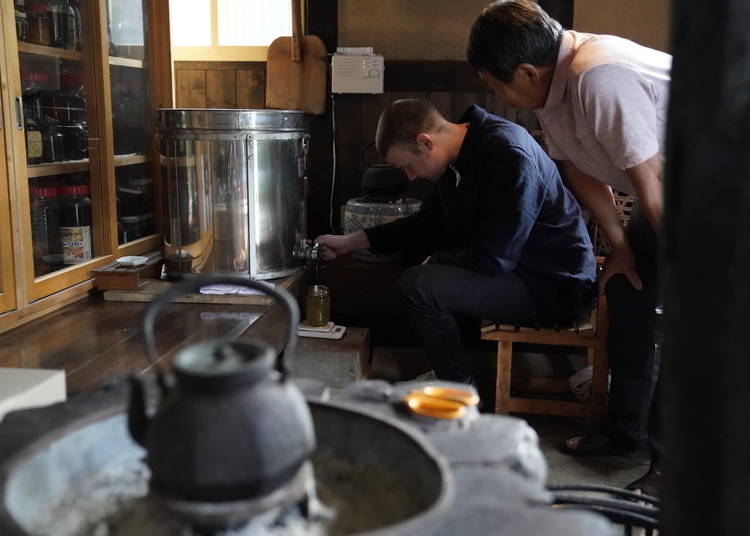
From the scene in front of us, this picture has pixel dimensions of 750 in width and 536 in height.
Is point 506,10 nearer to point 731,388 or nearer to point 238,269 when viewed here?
point 238,269

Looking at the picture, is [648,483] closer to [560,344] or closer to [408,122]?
[560,344]

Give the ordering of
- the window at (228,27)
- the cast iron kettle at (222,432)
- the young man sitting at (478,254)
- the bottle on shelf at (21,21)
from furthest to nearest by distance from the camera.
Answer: the window at (228,27) < the young man sitting at (478,254) < the bottle on shelf at (21,21) < the cast iron kettle at (222,432)

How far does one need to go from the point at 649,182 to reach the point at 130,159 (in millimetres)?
2327

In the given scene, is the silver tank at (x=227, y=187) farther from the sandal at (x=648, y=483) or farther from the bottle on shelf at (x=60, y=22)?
the sandal at (x=648, y=483)

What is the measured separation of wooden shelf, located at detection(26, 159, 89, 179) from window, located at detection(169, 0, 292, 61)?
5.18 ft

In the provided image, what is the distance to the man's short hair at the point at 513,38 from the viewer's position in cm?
265

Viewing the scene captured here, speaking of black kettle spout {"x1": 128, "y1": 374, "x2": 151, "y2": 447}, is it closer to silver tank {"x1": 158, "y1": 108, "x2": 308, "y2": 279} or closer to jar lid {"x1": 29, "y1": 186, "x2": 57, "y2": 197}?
jar lid {"x1": 29, "y1": 186, "x2": 57, "y2": 197}

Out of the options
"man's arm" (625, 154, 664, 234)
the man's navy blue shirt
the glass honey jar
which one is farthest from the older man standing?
the glass honey jar

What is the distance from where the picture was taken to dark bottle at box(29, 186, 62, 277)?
293 cm

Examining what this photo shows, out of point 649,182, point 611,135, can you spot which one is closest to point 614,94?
point 611,135

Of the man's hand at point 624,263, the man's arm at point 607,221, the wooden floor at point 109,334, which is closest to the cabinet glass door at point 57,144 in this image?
the wooden floor at point 109,334

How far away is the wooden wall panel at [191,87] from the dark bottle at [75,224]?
1493 millimetres

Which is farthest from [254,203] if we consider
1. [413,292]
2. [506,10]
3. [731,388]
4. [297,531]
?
[731,388]

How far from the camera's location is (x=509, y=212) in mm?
3080
